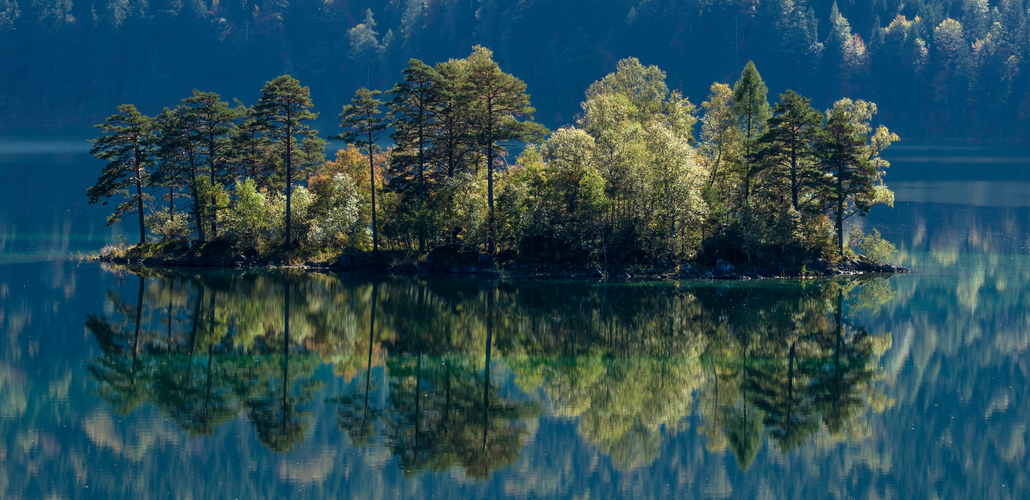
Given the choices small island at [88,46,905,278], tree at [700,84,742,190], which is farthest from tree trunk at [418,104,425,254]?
tree at [700,84,742,190]

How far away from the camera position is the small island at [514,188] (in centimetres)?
6456

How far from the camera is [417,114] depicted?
219 ft

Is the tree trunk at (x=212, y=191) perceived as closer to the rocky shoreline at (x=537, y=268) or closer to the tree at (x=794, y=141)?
the rocky shoreline at (x=537, y=268)

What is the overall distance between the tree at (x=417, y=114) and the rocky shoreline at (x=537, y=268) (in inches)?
136

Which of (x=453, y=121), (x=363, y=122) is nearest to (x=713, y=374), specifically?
(x=453, y=121)

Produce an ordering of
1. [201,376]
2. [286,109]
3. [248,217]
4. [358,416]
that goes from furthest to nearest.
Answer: [248,217]
[286,109]
[201,376]
[358,416]

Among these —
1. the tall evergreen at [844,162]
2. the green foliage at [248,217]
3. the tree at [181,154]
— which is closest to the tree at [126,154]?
the tree at [181,154]

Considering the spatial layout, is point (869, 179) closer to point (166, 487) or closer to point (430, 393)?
point (430, 393)

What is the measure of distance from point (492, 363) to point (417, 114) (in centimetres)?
3111

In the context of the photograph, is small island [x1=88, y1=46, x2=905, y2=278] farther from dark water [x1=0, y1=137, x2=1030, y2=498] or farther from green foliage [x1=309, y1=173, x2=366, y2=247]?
dark water [x1=0, y1=137, x2=1030, y2=498]

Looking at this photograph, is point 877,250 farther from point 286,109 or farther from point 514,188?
point 286,109

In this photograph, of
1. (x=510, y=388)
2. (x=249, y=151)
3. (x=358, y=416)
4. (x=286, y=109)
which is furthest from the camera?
(x=249, y=151)

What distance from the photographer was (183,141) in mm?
70500

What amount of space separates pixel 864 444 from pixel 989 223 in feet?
219
